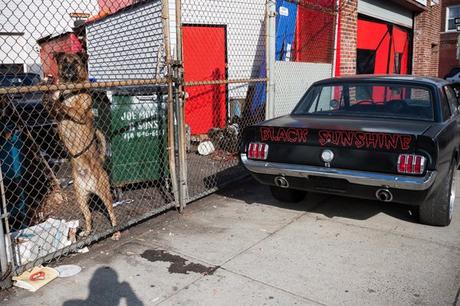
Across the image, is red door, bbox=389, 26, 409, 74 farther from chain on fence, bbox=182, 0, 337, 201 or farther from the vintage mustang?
the vintage mustang

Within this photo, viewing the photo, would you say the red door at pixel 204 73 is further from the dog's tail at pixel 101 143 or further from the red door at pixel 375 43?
the dog's tail at pixel 101 143

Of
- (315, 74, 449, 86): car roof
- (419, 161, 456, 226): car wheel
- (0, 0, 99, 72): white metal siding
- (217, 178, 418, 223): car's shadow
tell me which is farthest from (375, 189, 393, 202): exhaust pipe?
(0, 0, 99, 72): white metal siding

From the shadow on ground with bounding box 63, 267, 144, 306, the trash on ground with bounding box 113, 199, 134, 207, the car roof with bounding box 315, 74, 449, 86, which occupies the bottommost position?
the shadow on ground with bounding box 63, 267, 144, 306

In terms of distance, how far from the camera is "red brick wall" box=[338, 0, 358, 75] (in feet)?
29.8

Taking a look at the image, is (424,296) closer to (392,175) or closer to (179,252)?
(392,175)

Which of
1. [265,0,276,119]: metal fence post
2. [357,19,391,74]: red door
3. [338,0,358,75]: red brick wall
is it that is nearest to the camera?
[265,0,276,119]: metal fence post

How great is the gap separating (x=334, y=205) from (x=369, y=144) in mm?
1478

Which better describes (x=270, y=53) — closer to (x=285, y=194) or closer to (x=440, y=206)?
(x=285, y=194)

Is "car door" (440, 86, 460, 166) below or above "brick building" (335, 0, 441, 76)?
below

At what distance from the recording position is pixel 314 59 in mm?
9602

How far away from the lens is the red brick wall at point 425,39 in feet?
48.6

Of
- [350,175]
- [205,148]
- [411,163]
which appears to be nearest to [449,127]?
[411,163]

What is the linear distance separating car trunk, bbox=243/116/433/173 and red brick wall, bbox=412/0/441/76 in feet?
39.6

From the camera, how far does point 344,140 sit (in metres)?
3.88
